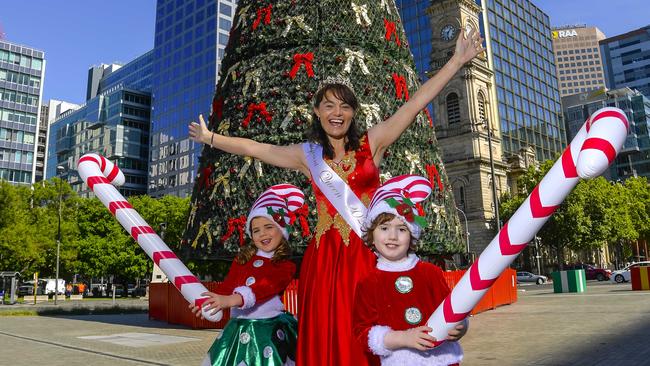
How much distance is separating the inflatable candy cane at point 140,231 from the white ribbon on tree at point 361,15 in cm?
843

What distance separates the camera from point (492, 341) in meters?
9.94

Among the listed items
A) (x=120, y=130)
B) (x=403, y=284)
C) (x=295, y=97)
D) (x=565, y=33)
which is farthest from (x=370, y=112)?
(x=565, y=33)

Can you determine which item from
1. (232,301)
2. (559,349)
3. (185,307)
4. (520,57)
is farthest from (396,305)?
(520,57)

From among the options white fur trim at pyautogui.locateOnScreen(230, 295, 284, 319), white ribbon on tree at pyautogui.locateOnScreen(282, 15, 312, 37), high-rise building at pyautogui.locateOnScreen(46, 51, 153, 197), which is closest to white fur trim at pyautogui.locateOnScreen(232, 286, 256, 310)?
white fur trim at pyautogui.locateOnScreen(230, 295, 284, 319)

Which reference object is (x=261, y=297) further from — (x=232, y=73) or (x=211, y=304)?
(x=232, y=73)

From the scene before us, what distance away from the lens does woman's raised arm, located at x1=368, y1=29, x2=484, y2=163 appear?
3215 millimetres

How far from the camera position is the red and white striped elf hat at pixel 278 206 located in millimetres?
3504

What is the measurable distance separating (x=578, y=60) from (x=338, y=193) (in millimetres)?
205941

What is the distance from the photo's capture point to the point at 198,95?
7569 cm

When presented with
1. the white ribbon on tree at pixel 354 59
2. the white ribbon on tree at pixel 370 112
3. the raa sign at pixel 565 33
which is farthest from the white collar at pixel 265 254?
the raa sign at pixel 565 33

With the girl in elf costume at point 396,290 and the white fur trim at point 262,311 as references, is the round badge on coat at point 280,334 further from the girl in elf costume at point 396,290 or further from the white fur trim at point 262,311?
the girl in elf costume at point 396,290

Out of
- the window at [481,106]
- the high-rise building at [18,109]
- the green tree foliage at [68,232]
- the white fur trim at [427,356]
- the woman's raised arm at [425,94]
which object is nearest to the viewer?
the white fur trim at [427,356]

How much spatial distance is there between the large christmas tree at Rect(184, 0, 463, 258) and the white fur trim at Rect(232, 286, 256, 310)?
263 inches

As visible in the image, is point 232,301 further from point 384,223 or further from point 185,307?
point 185,307
